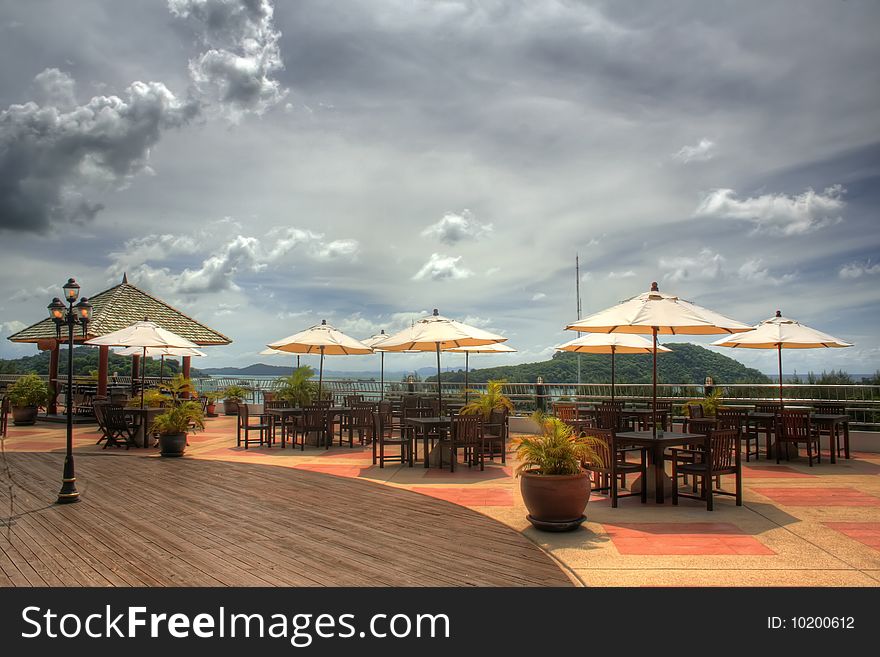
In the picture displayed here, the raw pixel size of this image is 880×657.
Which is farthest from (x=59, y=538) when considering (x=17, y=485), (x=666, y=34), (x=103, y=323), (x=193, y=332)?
(x=193, y=332)

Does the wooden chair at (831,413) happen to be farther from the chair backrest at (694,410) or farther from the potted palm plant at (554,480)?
the potted palm plant at (554,480)

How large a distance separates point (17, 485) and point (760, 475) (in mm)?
11153

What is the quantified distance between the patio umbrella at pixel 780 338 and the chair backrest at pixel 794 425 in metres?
0.97

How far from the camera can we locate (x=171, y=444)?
11367 mm

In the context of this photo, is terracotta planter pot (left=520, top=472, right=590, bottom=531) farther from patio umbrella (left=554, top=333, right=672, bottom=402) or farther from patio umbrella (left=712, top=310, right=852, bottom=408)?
patio umbrella (left=712, top=310, right=852, bottom=408)

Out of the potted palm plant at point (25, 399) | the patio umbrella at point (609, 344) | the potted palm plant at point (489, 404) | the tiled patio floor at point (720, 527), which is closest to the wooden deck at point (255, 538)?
the tiled patio floor at point (720, 527)

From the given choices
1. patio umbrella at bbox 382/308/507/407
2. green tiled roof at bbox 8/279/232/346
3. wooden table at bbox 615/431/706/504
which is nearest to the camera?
wooden table at bbox 615/431/706/504

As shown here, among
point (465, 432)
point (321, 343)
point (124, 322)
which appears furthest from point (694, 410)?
point (124, 322)

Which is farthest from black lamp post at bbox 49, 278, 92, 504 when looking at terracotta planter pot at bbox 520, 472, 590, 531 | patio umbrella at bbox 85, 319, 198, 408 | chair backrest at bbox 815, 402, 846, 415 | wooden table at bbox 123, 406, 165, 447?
chair backrest at bbox 815, 402, 846, 415

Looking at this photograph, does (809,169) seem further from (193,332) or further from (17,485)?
(193,332)

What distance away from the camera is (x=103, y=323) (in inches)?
742

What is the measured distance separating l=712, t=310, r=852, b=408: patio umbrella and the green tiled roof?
17.6 metres

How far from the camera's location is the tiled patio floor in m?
4.48

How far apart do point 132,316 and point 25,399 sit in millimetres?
4287
